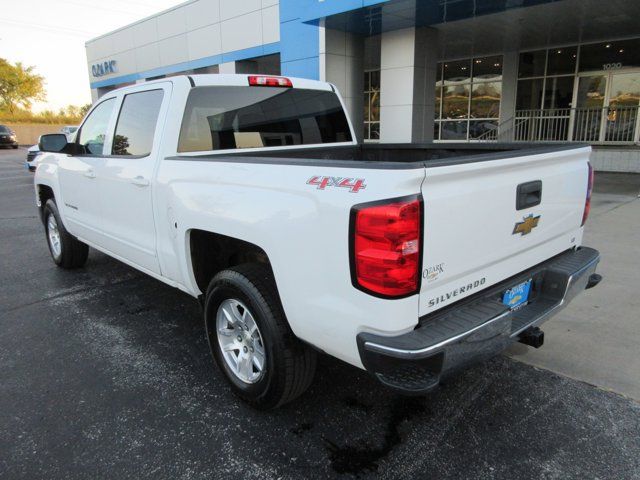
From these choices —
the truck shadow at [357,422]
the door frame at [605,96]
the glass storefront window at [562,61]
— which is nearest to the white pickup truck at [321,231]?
the truck shadow at [357,422]

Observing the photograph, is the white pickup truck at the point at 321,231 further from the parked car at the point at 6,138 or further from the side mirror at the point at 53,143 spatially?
the parked car at the point at 6,138

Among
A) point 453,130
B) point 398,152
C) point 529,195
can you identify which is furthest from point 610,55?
point 529,195

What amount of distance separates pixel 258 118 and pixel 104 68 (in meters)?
28.5

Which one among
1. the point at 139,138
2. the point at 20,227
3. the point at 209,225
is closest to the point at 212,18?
the point at 20,227

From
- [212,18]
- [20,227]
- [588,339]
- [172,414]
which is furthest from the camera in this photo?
[212,18]

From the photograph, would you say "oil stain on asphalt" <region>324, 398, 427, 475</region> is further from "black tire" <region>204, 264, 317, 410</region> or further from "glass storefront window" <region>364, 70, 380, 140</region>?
"glass storefront window" <region>364, 70, 380, 140</region>

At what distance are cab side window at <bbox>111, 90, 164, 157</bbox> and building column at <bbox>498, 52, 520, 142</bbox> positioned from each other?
15984 mm

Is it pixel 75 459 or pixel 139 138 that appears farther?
pixel 139 138

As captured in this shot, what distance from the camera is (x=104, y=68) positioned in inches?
1099

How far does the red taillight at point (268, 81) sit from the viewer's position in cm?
388

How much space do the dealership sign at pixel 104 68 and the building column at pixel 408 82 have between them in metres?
20.2

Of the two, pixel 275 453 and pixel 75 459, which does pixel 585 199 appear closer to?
pixel 275 453

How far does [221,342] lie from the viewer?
124 inches

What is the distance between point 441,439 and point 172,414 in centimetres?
163
